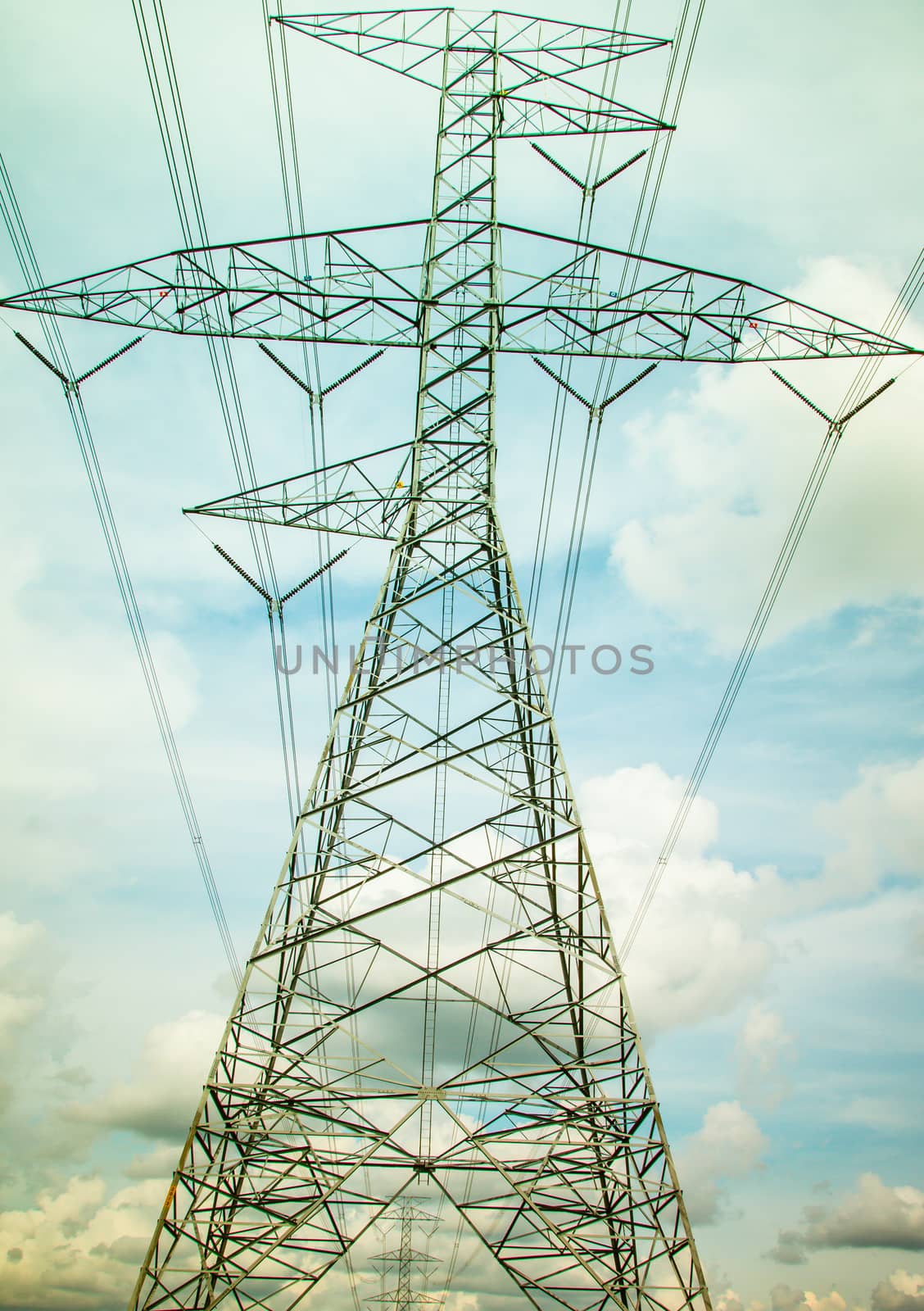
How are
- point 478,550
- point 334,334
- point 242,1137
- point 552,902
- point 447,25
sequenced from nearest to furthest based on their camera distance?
point 242,1137 < point 552,902 < point 478,550 < point 334,334 < point 447,25

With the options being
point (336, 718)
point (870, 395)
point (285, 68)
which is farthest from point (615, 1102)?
point (285, 68)

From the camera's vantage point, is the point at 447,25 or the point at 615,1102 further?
the point at 447,25

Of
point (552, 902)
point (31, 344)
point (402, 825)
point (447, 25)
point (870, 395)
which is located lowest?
point (552, 902)

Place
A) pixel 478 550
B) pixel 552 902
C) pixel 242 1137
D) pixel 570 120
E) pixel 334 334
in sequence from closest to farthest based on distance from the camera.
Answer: pixel 242 1137
pixel 552 902
pixel 478 550
pixel 334 334
pixel 570 120

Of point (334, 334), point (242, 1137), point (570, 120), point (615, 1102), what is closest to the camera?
point (615, 1102)

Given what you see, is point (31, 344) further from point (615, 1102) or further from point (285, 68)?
point (615, 1102)

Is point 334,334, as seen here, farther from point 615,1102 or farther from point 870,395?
point 615,1102

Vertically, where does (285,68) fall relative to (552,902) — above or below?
above

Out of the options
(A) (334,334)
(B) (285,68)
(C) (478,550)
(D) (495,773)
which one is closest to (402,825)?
(D) (495,773)

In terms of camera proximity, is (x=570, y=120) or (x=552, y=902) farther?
(x=570, y=120)
